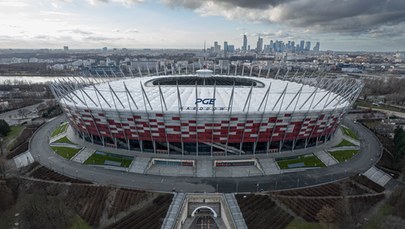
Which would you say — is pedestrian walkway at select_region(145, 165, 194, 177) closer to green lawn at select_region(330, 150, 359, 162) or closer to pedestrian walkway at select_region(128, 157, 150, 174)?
pedestrian walkway at select_region(128, 157, 150, 174)

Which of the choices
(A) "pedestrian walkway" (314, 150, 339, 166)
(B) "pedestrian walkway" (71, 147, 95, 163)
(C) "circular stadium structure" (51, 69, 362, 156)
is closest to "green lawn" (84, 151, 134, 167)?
(B) "pedestrian walkway" (71, 147, 95, 163)

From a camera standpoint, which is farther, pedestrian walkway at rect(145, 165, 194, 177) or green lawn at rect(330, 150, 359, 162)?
green lawn at rect(330, 150, 359, 162)

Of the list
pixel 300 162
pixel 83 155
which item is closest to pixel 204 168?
pixel 300 162

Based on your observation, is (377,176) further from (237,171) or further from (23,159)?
(23,159)

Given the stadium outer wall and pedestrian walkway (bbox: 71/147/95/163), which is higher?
the stadium outer wall

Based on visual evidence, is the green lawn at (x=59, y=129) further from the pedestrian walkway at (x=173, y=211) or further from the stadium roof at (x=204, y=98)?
the pedestrian walkway at (x=173, y=211)

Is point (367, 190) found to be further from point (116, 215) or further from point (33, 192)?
point (33, 192)
